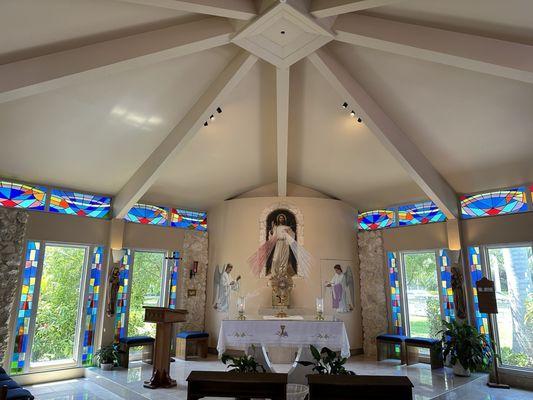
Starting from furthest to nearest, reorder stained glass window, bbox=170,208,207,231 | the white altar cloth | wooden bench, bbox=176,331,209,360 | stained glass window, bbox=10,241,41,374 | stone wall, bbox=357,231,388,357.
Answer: stained glass window, bbox=170,208,207,231 < stone wall, bbox=357,231,388,357 < wooden bench, bbox=176,331,209,360 < stained glass window, bbox=10,241,41,374 < the white altar cloth

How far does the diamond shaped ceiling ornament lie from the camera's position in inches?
147

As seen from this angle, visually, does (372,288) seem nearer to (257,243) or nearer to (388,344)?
(388,344)

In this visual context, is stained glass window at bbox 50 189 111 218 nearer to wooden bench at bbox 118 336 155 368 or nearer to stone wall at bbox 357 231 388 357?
wooden bench at bbox 118 336 155 368

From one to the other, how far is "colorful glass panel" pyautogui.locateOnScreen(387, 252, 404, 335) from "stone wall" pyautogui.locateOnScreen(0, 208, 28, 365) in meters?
6.91

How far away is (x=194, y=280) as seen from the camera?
27.1ft

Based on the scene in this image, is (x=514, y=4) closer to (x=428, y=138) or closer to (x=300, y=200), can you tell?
(x=428, y=138)

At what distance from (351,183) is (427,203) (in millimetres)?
1558

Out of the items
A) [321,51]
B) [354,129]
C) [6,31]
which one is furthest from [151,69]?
[354,129]

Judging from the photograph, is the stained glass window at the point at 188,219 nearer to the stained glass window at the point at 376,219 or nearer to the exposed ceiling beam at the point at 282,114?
the exposed ceiling beam at the point at 282,114

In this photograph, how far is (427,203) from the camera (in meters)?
7.52

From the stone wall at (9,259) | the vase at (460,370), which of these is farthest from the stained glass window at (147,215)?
the vase at (460,370)

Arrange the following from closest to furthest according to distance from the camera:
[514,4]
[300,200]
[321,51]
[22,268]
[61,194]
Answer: [514,4] < [321,51] < [22,268] < [61,194] < [300,200]

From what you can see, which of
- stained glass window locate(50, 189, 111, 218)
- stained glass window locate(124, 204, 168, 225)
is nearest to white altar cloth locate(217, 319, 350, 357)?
stained glass window locate(124, 204, 168, 225)

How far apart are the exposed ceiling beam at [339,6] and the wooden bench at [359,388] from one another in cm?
341
